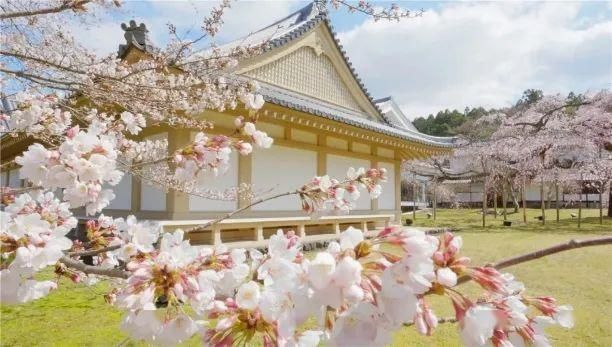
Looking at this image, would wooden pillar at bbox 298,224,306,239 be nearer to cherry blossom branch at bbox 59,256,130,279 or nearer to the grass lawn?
the grass lawn

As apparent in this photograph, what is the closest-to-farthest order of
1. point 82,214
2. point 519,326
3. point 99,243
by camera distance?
point 519,326 < point 99,243 < point 82,214

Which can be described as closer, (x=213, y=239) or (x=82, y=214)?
(x=213, y=239)

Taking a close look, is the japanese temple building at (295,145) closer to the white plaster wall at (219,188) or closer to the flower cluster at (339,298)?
the white plaster wall at (219,188)

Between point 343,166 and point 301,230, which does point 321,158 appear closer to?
point 343,166

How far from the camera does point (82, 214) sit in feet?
36.8

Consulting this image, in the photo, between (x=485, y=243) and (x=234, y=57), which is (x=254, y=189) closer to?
(x=234, y=57)

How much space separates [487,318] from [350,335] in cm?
26

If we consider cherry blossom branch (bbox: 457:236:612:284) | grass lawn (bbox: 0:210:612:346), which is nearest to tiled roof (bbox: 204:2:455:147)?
grass lawn (bbox: 0:210:612:346)

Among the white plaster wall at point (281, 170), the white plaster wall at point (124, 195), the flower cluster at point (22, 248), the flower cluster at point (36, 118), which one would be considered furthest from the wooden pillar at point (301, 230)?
the flower cluster at point (22, 248)

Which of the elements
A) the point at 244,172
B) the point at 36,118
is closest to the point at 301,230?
the point at 244,172

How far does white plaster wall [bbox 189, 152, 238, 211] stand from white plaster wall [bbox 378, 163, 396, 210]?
571cm

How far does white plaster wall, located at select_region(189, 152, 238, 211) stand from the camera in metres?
7.98

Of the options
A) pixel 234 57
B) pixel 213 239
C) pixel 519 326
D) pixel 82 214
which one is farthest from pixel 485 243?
pixel 519 326

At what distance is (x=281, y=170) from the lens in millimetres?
9578
